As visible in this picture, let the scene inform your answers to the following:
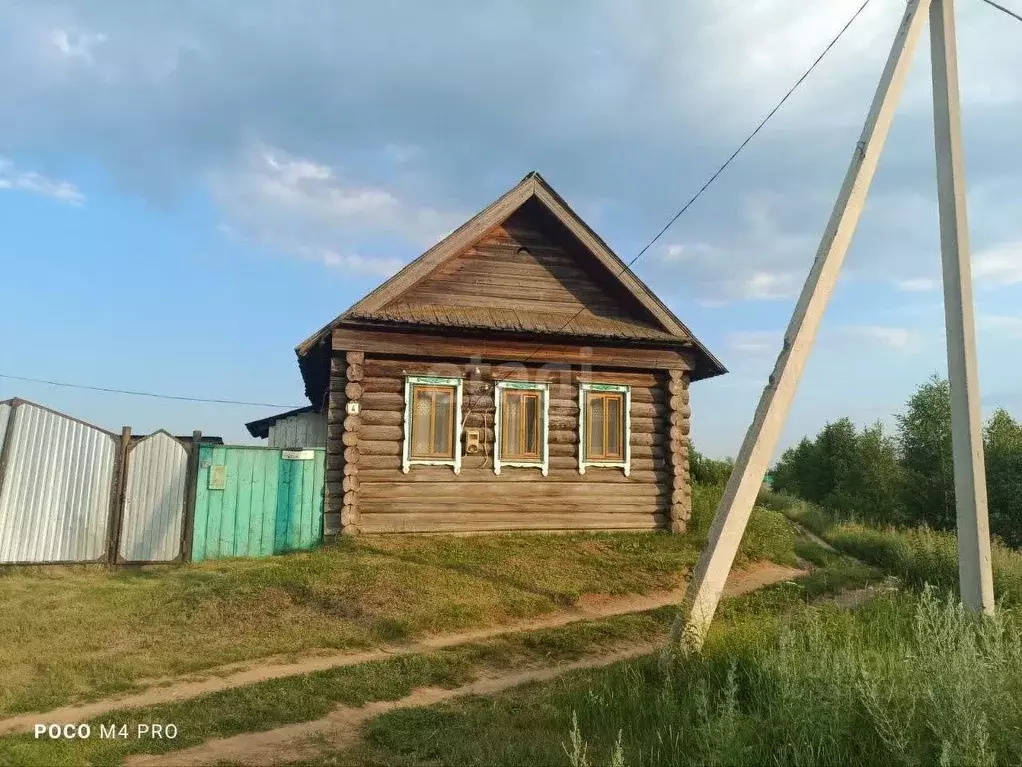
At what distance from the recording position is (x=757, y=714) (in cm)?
427

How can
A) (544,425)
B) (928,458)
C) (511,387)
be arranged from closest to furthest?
(511,387)
(544,425)
(928,458)

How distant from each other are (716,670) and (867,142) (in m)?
4.97

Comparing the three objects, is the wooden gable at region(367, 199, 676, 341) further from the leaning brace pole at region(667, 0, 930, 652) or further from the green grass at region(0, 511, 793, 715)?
the leaning brace pole at region(667, 0, 930, 652)

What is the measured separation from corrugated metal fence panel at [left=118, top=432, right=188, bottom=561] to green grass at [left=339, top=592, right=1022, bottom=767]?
7.22 m

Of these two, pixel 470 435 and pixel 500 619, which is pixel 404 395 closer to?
pixel 470 435

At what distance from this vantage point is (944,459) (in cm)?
2377

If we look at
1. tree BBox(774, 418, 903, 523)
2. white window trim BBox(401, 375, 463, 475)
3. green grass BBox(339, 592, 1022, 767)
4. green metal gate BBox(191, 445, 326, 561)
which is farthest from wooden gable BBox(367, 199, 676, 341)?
tree BBox(774, 418, 903, 523)

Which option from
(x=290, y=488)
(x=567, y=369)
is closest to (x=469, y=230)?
(x=567, y=369)

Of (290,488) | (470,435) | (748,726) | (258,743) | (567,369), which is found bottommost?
(258,743)

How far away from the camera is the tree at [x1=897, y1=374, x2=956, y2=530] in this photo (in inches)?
905

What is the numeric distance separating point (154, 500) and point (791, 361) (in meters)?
9.68

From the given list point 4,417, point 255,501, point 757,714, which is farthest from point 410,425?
point 757,714

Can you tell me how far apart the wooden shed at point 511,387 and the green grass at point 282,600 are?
0.81 m

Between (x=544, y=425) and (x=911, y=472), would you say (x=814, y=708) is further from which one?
(x=911, y=472)
